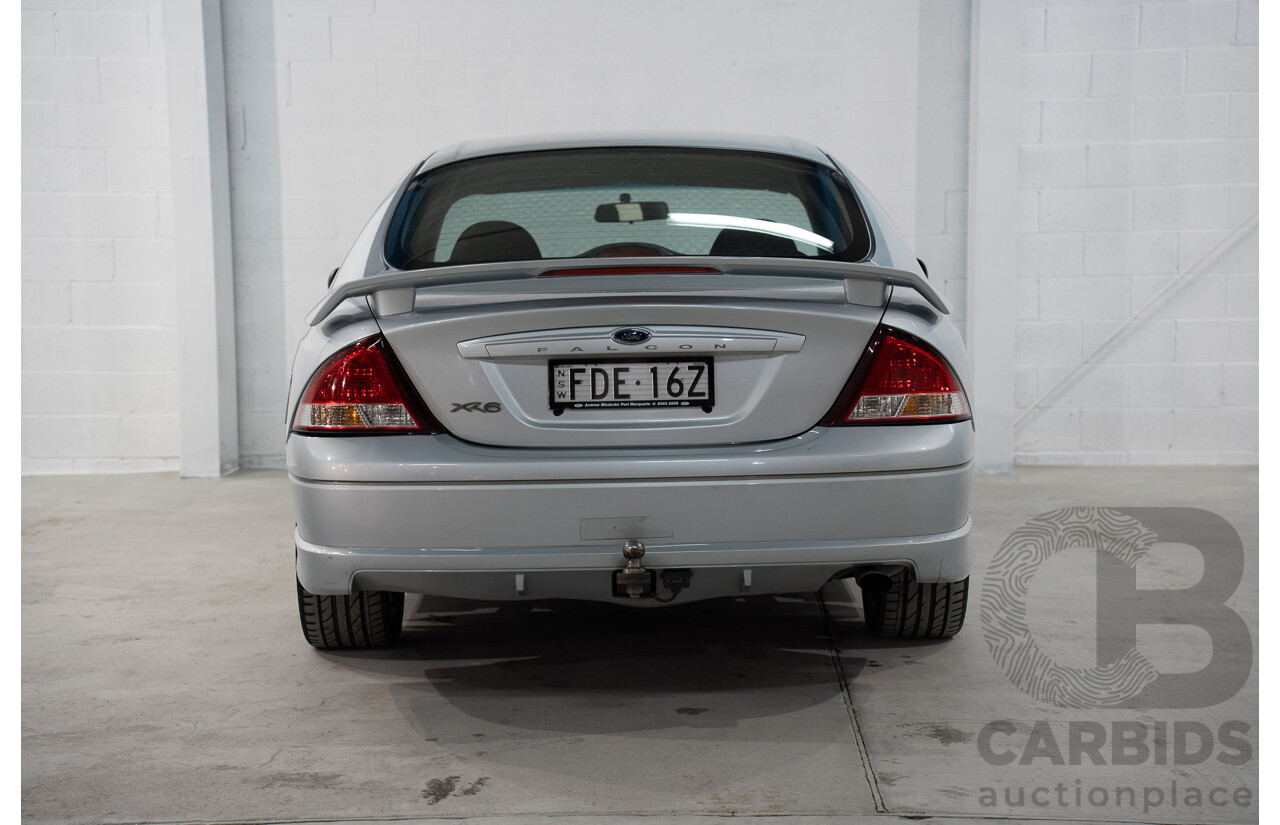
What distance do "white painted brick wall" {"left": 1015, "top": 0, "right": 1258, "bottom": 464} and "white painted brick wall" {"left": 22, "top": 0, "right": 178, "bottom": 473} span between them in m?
5.41

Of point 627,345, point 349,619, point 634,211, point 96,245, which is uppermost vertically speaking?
point 634,211

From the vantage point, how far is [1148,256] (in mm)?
6531

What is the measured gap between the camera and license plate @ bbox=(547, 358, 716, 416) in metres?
2.24

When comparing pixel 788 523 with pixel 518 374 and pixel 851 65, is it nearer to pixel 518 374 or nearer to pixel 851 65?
pixel 518 374

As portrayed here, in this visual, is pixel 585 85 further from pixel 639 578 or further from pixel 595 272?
pixel 639 578

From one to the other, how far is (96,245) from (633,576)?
5731mm

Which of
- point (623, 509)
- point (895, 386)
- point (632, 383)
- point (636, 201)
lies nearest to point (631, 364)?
point (632, 383)

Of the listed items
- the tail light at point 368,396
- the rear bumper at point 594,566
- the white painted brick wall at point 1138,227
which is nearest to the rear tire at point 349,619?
the rear bumper at point 594,566

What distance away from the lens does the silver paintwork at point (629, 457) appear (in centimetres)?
222

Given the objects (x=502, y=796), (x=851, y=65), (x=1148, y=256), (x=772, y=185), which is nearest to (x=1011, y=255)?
(x=1148, y=256)

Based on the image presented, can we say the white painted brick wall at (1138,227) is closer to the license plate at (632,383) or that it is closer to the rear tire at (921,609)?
the rear tire at (921,609)

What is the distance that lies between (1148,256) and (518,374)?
218 inches

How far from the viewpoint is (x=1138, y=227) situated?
6.52 m

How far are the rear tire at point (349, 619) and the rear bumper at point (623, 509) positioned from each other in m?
0.63
